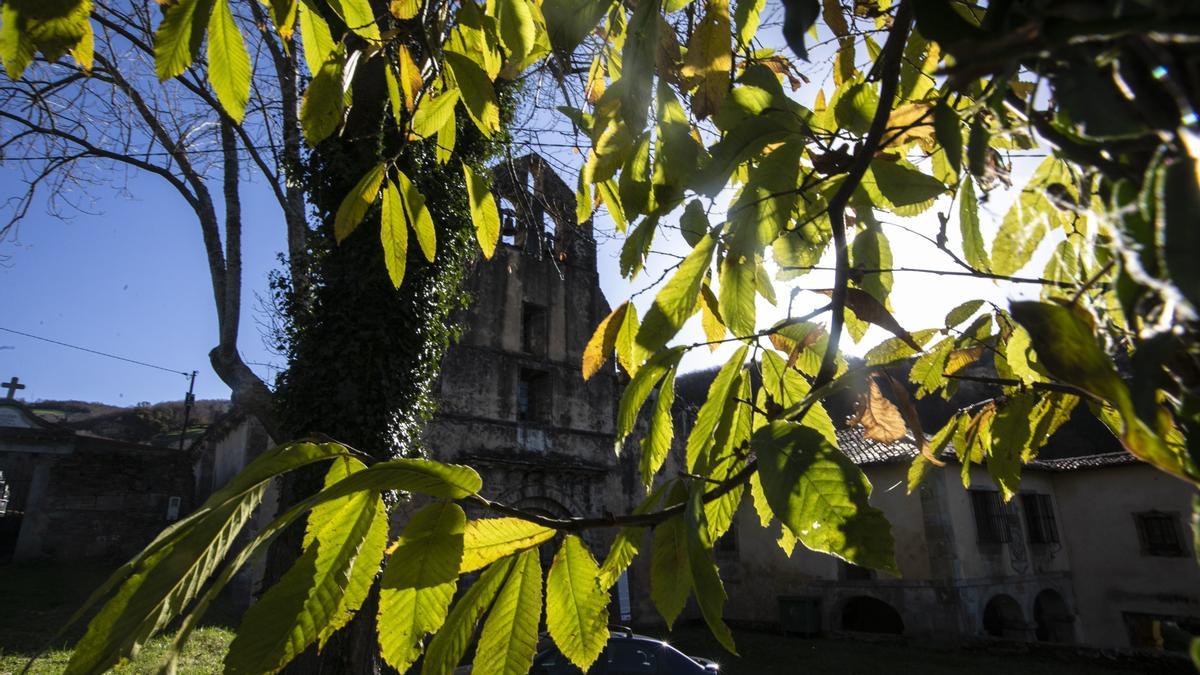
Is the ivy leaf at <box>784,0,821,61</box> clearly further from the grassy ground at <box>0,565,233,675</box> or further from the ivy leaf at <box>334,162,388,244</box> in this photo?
the grassy ground at <box>0,565,233,675</box>

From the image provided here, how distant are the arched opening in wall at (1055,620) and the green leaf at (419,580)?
58.1 feet

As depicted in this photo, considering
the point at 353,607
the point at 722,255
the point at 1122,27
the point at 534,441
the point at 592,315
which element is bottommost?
the point at 353,607

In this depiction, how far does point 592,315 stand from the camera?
14984 mm

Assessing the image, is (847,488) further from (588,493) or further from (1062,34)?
(588,493)

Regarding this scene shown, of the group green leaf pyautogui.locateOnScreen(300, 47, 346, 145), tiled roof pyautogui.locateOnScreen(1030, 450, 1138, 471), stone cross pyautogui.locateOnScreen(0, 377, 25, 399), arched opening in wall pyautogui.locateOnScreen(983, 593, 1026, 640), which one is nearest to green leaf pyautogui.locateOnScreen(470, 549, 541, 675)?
green leaf pyautogui.locateOnScreen(300, 47, 346, 145)

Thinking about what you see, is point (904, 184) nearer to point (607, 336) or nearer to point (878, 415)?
point (878, 415)

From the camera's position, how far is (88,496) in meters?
15.8

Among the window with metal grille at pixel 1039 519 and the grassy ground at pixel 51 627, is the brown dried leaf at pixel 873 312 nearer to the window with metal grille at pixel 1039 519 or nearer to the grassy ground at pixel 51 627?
the grassy ground at pixel 51 627

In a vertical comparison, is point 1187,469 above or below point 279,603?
above

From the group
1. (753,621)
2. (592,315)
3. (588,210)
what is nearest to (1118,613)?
(753,621)

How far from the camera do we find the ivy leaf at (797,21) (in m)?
0.52

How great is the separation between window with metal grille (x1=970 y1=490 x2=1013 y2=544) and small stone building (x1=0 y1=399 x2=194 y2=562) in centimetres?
1872

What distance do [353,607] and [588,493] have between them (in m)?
13.2

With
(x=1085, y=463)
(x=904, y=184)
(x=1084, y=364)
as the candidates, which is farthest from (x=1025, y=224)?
(x=1085, y=463)
